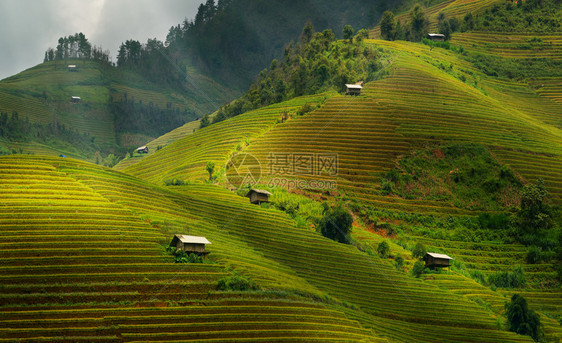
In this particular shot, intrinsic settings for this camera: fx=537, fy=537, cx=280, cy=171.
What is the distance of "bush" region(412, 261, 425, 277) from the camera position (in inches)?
2286

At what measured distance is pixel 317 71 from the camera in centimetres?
10750

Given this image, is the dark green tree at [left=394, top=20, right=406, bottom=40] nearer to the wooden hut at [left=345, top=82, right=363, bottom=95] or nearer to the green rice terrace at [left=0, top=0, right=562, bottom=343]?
the green rice terrace at [left=0, top=0, right=562, bottom=343]

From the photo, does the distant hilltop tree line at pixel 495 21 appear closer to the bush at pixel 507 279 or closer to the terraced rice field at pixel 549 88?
the terraced rice field at pixel 549 88

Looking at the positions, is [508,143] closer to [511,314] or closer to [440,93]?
[440,93]

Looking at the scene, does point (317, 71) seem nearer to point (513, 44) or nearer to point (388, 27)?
point (388, 27)

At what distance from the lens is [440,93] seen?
100 m

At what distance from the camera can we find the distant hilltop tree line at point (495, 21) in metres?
138

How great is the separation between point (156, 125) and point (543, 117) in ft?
409

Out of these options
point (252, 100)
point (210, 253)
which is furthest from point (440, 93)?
point (210, 253)

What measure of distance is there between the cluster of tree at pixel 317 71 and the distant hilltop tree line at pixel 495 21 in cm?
1567

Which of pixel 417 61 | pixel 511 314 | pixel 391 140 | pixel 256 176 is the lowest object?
pixel 511 314

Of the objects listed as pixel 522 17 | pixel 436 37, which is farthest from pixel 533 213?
pixel 522 17

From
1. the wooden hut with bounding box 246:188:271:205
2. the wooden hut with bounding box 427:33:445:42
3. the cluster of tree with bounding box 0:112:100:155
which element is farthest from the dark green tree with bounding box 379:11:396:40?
the cluster of tree with bounding box 0:112:100:155

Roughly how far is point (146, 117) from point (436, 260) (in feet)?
480
